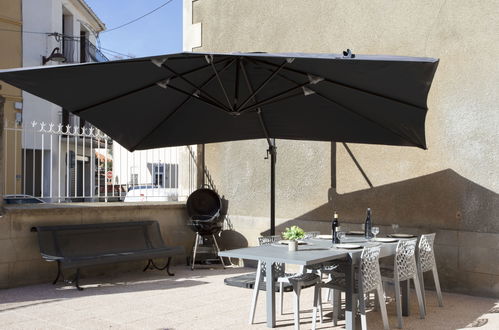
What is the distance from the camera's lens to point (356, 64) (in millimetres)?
4246

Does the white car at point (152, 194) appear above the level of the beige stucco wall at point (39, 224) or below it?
above

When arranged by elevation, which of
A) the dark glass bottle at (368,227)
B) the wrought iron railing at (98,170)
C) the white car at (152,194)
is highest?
the wrought iron railing at (98,170)

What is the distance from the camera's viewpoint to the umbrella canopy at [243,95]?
173 inches

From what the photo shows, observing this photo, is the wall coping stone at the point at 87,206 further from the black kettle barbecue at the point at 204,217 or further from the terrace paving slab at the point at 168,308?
the terrace paving slab at the point at 168,308

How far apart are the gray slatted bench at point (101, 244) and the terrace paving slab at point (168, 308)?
0.34m

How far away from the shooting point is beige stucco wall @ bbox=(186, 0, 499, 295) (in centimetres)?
616

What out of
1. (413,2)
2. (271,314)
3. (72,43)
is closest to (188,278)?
(271,314)

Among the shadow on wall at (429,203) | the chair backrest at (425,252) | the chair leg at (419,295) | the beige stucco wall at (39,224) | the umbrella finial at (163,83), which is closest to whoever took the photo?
the umbrella finial at (163,83)

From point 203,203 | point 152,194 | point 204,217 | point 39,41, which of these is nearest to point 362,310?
point 204,217

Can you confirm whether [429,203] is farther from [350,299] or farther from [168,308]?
[168,308]

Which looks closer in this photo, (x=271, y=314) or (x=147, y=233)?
(x=271, y=314)

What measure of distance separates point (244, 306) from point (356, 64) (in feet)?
9.18

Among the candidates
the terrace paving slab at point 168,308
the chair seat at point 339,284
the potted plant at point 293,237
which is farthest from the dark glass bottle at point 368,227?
the potted plant at point 293,237

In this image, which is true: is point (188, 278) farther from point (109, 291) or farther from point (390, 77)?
point (390, 77)
